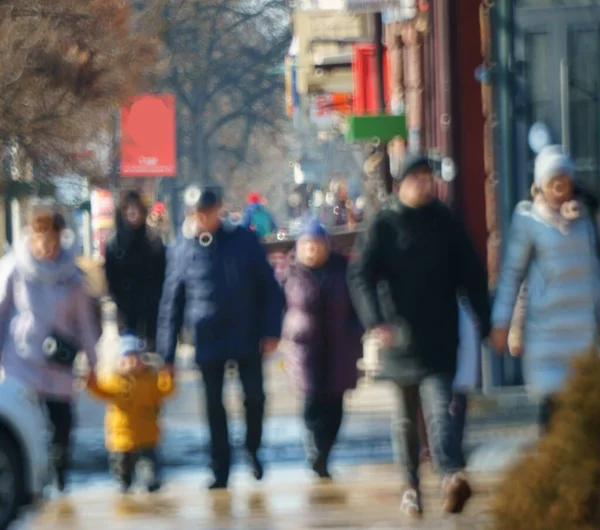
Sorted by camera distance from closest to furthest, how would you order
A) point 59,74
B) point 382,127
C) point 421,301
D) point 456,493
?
point 456,493
point 421,301
point 382,127
point 59,74

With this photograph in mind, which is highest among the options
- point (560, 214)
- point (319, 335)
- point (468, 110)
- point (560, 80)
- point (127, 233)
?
point (560, 80)

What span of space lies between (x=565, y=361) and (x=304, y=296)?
2840mm

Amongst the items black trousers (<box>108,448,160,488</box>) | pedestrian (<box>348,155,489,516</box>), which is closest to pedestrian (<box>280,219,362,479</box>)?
black trousers (<box>108,448,160,488</box>)

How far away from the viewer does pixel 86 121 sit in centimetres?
3422

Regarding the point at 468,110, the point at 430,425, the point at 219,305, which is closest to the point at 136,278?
the point at 468,110

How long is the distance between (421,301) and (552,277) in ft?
→ 2.25

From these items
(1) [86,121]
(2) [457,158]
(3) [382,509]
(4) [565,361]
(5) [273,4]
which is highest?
(5) [273,4]

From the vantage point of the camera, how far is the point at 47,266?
10.9m

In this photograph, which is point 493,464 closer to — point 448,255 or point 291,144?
point 448,255

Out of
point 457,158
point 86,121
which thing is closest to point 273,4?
point 86,121

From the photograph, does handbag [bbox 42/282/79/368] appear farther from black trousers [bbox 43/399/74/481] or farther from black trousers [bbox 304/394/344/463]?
black trousers [bbox 304/394/344/463]

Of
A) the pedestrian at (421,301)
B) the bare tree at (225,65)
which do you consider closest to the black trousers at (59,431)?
the pedestrian at (421,301)

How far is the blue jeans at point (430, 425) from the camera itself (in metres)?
9.30

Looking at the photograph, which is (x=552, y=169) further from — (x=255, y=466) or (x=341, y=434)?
(x=341, y=434)
